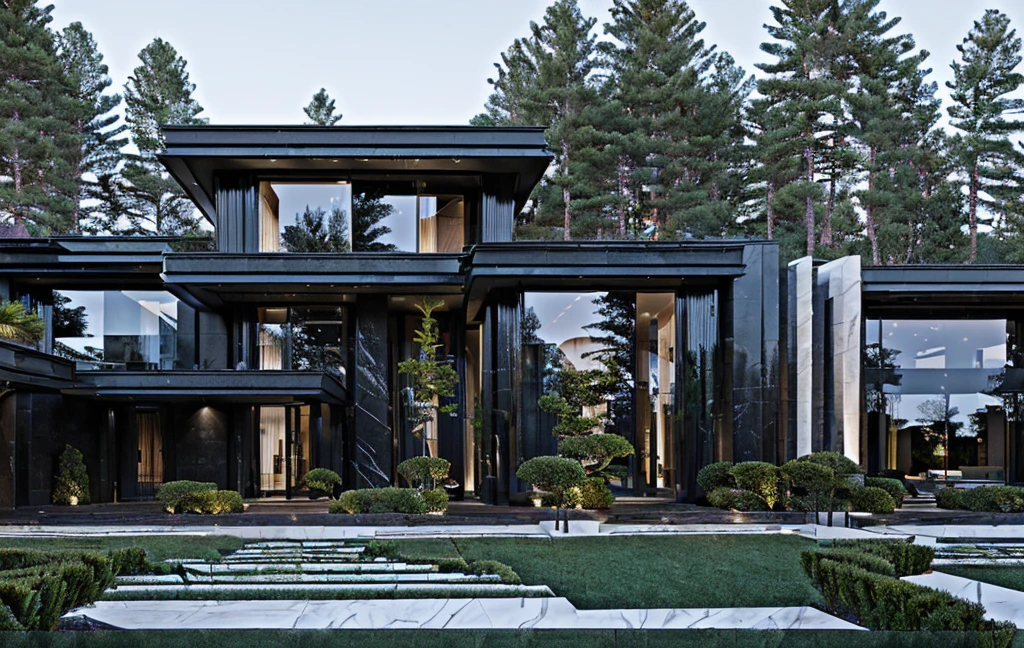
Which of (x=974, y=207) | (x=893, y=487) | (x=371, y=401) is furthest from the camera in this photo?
(x=974, y=207)

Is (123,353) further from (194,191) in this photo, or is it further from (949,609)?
(949,609)

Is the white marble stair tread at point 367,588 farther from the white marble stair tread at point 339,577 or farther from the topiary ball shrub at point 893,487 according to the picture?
the topiary ball shrub at point 893,487

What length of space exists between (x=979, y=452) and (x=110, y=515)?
2282cm

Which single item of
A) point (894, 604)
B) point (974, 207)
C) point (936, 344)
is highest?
point (974, 207)

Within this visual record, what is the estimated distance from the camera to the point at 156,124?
50.3 meters

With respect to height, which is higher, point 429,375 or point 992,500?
point 429,375

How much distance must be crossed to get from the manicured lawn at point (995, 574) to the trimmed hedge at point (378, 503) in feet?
33.4

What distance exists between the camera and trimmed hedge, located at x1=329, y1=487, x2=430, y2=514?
61.9ft

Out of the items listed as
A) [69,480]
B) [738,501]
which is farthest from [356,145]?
[738,501]

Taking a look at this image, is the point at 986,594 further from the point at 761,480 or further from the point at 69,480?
the point at 69,480

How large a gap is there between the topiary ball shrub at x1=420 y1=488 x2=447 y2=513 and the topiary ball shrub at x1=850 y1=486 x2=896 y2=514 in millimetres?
8884

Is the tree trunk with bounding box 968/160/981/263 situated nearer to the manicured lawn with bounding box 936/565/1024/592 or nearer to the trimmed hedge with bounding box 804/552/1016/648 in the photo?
the manicured lawn with bounding box 936/565/1024/592

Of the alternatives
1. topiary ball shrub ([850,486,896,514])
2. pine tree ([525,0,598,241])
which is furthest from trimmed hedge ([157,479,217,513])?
pine tree ([525,0,598,241])

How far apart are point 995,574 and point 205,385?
55.9ft
